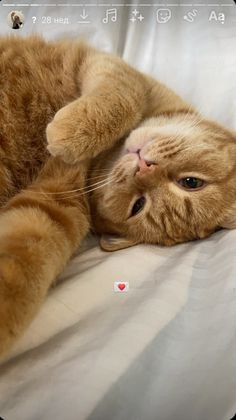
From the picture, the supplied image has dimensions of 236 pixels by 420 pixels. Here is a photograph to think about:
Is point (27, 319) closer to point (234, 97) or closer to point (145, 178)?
point (145, 178)

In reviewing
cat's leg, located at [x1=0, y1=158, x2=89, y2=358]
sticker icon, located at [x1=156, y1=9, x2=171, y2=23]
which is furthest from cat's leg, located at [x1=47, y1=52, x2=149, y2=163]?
sticker icon, located at [x1=156, y1=9, x2=171, y2=23]

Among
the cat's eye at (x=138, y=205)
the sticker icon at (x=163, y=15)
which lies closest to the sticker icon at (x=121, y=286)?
the cat's eye at (x=138, y=205)

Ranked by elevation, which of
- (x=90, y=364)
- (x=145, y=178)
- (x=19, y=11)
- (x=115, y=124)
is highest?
(x=19, y=11)

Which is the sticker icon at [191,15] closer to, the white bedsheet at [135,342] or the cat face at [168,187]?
the cat face at [168,187]

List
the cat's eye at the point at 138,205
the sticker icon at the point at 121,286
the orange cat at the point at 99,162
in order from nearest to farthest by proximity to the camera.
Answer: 1. the sticker icon at the point at 121,286
2. the orange cat at the point at 99,162
3. the cat's eye at the point at 138,205

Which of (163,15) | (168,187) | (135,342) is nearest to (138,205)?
(168,187)

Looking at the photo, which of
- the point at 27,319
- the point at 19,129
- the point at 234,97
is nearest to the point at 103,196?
the point at 19,129
